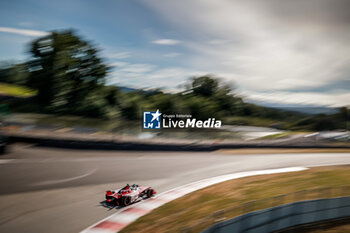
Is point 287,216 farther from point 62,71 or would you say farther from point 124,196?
point 62,71

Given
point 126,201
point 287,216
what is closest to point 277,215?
point 287,216

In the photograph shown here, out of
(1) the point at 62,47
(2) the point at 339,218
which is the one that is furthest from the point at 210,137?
(1) the point at 62,47

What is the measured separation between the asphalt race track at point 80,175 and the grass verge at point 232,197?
1.62m

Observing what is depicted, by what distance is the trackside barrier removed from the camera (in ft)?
26.6

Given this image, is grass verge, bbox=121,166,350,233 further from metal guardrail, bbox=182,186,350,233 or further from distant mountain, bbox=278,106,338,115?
distant mountain, bbox=278,106,338,115

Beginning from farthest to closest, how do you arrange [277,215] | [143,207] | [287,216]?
1. [143,207]
2. [287,216]
3. [277,215]

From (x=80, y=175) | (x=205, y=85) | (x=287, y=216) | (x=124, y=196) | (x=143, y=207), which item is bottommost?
(x=287, y=216)

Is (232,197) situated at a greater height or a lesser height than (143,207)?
lesser

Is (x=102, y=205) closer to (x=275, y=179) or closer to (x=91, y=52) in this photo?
(x=275, y=179)

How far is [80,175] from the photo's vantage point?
12945 millimetres

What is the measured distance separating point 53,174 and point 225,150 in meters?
13.5

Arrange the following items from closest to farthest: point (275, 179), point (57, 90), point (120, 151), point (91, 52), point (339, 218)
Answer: point (339, 218) < point (275, 179) < point (120, 151) < point (57, 90) < point (91, 52)

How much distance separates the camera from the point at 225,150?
21891 mm

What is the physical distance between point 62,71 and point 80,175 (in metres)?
30.7
